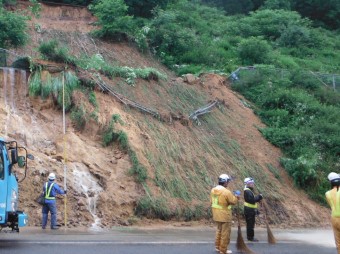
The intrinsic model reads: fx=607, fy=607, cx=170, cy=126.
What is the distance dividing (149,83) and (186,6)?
1721 centimetres

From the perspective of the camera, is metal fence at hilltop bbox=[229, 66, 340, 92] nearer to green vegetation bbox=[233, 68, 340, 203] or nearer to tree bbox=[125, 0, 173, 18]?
green vegetation bbox=[233, 68, 340, 203]

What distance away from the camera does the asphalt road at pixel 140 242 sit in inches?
508

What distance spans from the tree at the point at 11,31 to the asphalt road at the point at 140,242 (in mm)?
11252

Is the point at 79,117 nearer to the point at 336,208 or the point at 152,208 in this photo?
the point at 152,208

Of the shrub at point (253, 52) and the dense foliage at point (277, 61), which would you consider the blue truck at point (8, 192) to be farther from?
the shrub at point (253, 52)

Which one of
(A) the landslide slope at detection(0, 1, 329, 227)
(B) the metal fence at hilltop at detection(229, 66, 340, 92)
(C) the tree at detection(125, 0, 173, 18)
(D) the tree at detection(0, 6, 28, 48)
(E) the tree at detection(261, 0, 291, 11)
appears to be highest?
(E) the tree at detection(261, 0, 291, 11)

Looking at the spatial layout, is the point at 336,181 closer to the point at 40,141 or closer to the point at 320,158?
the point at 40,141

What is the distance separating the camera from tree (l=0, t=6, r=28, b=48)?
25.8 m

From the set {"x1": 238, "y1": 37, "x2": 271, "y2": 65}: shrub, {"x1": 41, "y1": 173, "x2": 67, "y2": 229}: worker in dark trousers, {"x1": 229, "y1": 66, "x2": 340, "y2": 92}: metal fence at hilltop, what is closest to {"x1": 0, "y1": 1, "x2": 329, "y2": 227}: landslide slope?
{"x1": 41, "y1": 173, "x2": 67, "y2": 229}: worker in dark trousers

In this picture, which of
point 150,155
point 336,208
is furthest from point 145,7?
point 336,208

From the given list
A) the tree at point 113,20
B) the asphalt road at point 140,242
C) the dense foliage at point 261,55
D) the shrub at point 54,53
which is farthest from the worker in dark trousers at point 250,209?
the tree at point 113,20

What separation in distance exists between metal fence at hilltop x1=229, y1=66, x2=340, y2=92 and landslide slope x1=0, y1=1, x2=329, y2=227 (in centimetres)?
304

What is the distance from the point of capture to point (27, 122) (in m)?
21.0

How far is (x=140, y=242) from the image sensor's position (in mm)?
14492
